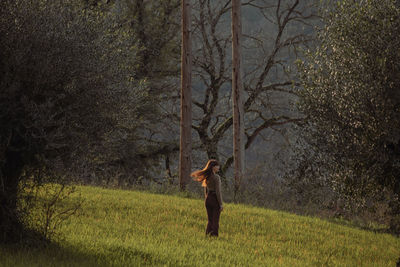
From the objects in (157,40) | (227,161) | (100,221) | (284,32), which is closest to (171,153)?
(227,161)

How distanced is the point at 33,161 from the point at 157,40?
19.5m

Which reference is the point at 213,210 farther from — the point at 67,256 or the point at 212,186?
the point at 67,256

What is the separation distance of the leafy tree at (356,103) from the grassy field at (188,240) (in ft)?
7.15

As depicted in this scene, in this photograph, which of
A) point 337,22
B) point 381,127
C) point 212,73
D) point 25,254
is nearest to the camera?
point 25,254

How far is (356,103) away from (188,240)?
519cm

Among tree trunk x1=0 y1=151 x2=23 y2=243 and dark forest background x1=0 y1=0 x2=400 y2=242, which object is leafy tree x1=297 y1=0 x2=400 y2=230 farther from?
tree trunk x1=0 y1=151 x2=23 y2=243

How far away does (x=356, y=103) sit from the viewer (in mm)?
10586

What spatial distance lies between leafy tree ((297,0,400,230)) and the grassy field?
218 cm

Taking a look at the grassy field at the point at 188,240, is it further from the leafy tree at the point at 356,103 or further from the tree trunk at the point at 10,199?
the leafy tree at the point at 356,103

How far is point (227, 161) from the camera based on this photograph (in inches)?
1207

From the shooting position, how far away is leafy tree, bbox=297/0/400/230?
405 inches

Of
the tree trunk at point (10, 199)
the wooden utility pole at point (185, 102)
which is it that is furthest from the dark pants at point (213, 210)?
the wooden utility pole at point (185, 102)

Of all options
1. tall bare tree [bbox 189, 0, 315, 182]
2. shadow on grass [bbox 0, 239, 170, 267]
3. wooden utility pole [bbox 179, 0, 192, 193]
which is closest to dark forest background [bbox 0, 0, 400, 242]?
shadow on grass [bbox 0, 239, 170, 267]

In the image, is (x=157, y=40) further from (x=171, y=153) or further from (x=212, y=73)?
(x=171, y=153)
